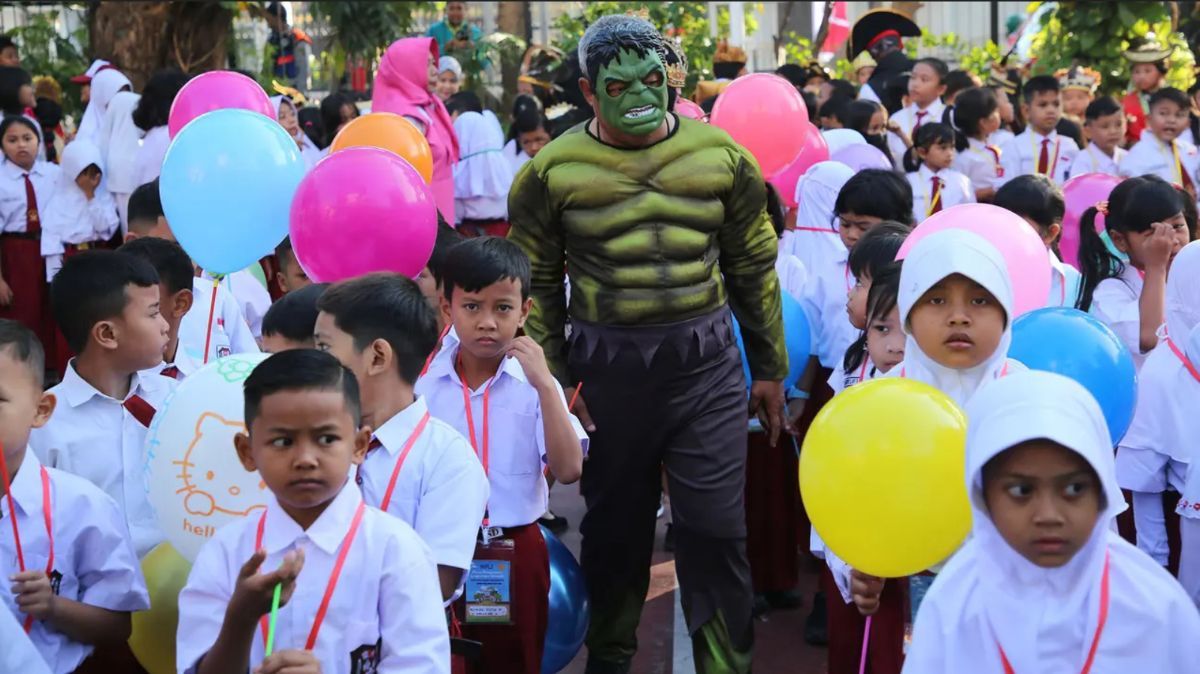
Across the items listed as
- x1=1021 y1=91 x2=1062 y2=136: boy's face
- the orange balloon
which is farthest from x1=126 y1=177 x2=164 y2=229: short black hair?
x1=1021 y1=91 x2=1062 y2=136: boy's face

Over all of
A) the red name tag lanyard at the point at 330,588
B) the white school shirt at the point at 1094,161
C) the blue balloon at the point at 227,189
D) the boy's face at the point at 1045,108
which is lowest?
the white school shirt at the point at 1094,161

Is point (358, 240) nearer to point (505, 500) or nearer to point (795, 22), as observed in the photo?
point (505, 500)

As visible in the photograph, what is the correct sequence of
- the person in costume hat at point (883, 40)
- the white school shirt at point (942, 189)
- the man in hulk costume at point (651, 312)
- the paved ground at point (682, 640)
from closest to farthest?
1. the man in hulk costume at point (651, 312)
2. the paved ground at point (682, 640)
3. the white school shirt at point (942, 189)
4. the person in costume hat at point (883, 40)

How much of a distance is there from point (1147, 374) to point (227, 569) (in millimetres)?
2848

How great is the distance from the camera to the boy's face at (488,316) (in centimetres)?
426

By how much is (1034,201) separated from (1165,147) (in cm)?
477

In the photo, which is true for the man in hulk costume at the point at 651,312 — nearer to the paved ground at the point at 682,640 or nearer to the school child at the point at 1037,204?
the paved ground at the point at 682,640

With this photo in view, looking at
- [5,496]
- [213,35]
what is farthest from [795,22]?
[5,496]

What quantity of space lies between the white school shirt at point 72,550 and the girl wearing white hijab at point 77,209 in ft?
22.8

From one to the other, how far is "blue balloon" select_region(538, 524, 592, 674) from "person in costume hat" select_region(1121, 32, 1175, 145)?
32.6ft

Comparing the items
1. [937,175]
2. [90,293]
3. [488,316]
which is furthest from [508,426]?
[937,175]

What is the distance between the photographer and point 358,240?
500cm

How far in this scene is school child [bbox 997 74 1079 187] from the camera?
10805 mm

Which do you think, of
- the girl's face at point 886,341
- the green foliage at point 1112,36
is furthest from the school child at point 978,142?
the girl's face at point 886,341
